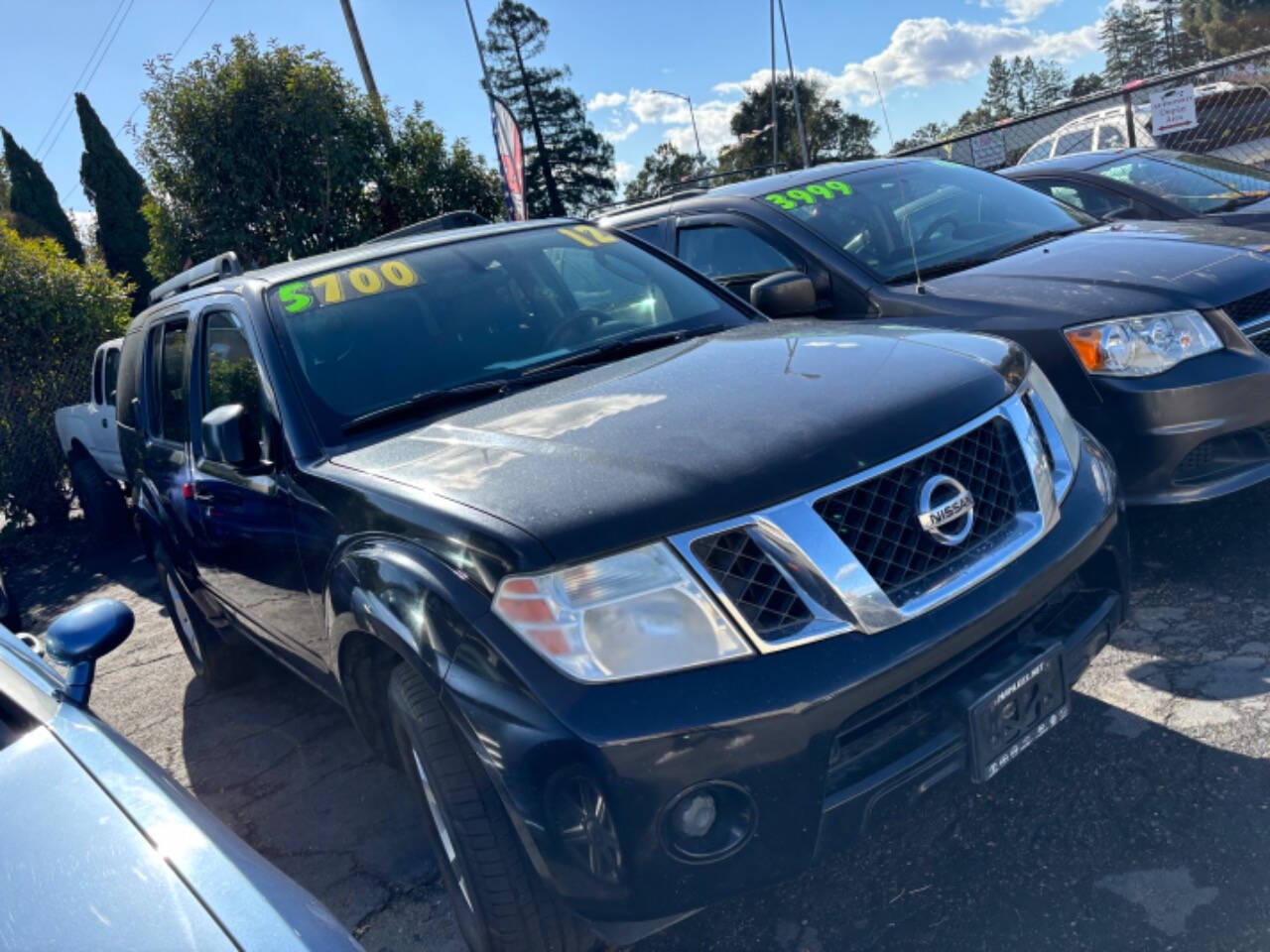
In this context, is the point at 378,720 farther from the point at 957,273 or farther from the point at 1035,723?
the point at 957,273

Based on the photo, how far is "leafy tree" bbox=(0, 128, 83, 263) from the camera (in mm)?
30938

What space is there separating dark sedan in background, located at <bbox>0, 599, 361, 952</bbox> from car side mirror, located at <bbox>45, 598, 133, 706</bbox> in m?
0.17

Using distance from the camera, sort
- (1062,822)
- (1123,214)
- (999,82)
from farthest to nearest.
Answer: (999,82), (1123,214), (1062,822)

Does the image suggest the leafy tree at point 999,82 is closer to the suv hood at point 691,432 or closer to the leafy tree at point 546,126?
the leafy tree at point 546,126

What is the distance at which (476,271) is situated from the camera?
3.33 m

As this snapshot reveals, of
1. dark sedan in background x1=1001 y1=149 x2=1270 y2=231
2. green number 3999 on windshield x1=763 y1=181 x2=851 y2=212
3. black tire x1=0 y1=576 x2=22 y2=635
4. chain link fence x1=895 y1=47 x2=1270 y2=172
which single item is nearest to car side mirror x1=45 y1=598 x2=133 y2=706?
green number 3999 on windshield x1=763 y1=181 x2=851 y2=212

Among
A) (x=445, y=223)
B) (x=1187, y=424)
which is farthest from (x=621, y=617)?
(x=445, y=223)

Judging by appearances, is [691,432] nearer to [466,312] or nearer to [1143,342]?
[466,312]

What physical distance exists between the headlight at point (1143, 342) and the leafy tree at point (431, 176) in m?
13.0

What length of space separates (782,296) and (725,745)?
221 cm

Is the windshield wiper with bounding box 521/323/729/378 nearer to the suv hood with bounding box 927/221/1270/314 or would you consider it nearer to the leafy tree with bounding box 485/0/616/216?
the suv hood with bounding box 927/221/1270/314

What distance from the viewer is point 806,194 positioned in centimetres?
479

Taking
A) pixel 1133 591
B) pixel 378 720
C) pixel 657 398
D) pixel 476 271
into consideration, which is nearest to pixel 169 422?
pixel 476 271

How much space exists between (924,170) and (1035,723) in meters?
3.63
